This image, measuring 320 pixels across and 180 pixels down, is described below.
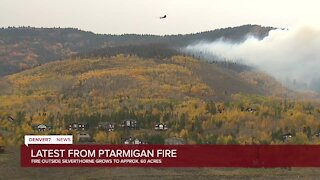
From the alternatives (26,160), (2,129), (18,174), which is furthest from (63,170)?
(2,129)

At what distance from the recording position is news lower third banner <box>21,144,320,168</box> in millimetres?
66000

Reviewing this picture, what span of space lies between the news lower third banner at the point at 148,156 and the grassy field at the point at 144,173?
54.5ft

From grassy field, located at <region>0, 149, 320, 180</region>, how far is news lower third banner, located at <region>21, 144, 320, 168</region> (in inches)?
655

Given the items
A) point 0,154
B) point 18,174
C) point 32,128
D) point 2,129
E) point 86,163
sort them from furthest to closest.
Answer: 1. point 32,128
2. point 2,129
3. point 0,154
4. point 18,174
5. point 86,163

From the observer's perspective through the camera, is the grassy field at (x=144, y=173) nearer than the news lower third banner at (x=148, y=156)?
No

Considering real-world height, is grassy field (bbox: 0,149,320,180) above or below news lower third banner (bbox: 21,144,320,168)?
below

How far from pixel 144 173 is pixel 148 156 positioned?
34216mm

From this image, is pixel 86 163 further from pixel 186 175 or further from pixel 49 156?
pixel 186 175

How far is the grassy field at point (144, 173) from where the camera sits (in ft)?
336

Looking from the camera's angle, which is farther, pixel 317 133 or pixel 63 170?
pixel 317 133

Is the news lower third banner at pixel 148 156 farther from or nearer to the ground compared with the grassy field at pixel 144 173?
farther from the ground

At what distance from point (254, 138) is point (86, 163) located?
128843 millimetres

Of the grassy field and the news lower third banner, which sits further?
the grassy field

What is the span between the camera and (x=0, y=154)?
12088 cm
